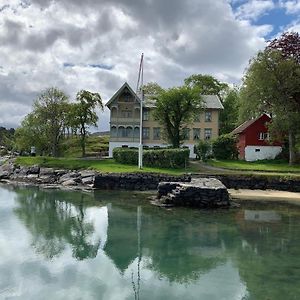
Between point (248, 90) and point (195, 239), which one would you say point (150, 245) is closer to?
point (195, 239)

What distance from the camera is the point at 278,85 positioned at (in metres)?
48.7

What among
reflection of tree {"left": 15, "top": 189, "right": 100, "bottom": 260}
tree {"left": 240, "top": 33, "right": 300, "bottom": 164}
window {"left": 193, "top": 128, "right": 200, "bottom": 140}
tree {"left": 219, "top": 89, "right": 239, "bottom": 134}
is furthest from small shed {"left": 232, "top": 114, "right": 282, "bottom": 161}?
reflection of tree {"left": 15, "top": 189, "right": 100, "bottom": 260}

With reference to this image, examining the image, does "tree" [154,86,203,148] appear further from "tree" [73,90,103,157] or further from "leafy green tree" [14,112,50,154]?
"leafy green tree" [14,112,50,154]

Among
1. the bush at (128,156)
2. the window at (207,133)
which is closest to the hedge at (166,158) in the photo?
the bush at (128,156)

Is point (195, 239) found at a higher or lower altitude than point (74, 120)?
lower

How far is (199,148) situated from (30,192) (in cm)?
2332

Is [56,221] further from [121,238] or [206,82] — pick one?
[206,82]

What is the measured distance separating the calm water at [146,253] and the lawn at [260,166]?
58.0 feet

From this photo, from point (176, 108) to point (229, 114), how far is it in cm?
2941

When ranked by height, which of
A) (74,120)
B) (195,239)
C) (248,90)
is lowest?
(195,239)

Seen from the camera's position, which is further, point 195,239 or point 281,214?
point 281,214

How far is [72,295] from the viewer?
446 inches

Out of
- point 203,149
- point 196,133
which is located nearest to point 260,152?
point 203,149

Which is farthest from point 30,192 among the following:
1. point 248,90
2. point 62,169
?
point 248,90
